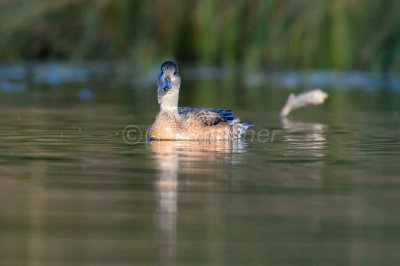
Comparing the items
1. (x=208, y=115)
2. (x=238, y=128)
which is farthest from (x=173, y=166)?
(x=238, y=128)

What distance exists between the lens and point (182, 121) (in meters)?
10.9

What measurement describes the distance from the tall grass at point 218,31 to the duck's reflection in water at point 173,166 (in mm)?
8948

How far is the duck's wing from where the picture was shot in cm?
1093

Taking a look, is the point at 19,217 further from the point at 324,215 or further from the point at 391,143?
the point at 391,143

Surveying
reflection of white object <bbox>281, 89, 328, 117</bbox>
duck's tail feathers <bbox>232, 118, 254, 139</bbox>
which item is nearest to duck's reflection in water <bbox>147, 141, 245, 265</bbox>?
duck's tail feathers <bbox>232, 118, 254, 139</bbox>

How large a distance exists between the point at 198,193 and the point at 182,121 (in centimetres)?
362

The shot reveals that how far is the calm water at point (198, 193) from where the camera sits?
5.62 metres

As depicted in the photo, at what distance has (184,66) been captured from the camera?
77.4 feet

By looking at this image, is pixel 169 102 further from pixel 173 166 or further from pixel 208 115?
pixel 173 166

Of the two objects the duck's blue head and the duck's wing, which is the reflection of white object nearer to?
the duck's wing

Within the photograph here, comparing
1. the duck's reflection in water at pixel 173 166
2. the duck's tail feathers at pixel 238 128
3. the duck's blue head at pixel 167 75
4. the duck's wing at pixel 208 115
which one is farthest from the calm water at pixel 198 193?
the duck's blue head at pixel 167 75

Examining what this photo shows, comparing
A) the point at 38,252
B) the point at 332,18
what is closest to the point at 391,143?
the point at 38,252

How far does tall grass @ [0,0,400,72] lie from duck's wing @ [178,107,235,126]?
8051mm

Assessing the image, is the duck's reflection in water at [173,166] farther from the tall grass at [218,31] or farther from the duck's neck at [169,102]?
the tall grass at [218,31]
